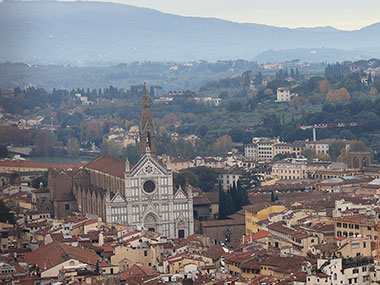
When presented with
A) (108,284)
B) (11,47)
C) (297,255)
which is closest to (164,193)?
(297,255)

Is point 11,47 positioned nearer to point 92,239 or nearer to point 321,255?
point 321,255

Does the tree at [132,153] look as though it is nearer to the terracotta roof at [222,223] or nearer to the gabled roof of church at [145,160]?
the gabled roof of church at [145,160]

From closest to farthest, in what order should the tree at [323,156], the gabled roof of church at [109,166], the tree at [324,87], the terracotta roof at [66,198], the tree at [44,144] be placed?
1. the gabled roof of church at [109,166]
2. the terracotta roof at [66,198]
3. the tree at [323,156]
4. the tree at [44,144]
5. the tree at [324,87]

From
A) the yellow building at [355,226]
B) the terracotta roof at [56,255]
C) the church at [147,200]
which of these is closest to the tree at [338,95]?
the church at [147,200]

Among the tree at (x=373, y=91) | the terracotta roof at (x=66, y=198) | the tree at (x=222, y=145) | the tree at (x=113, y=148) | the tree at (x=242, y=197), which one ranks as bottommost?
the tree at (x=113, y=148)

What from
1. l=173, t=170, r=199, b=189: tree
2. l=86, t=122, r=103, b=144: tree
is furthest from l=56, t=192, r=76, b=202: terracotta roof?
l=86, t=122, r=103, b=144: tree

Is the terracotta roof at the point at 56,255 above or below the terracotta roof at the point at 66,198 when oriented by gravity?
above

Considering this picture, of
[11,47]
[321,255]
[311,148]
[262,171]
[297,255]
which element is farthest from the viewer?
[311,148]
